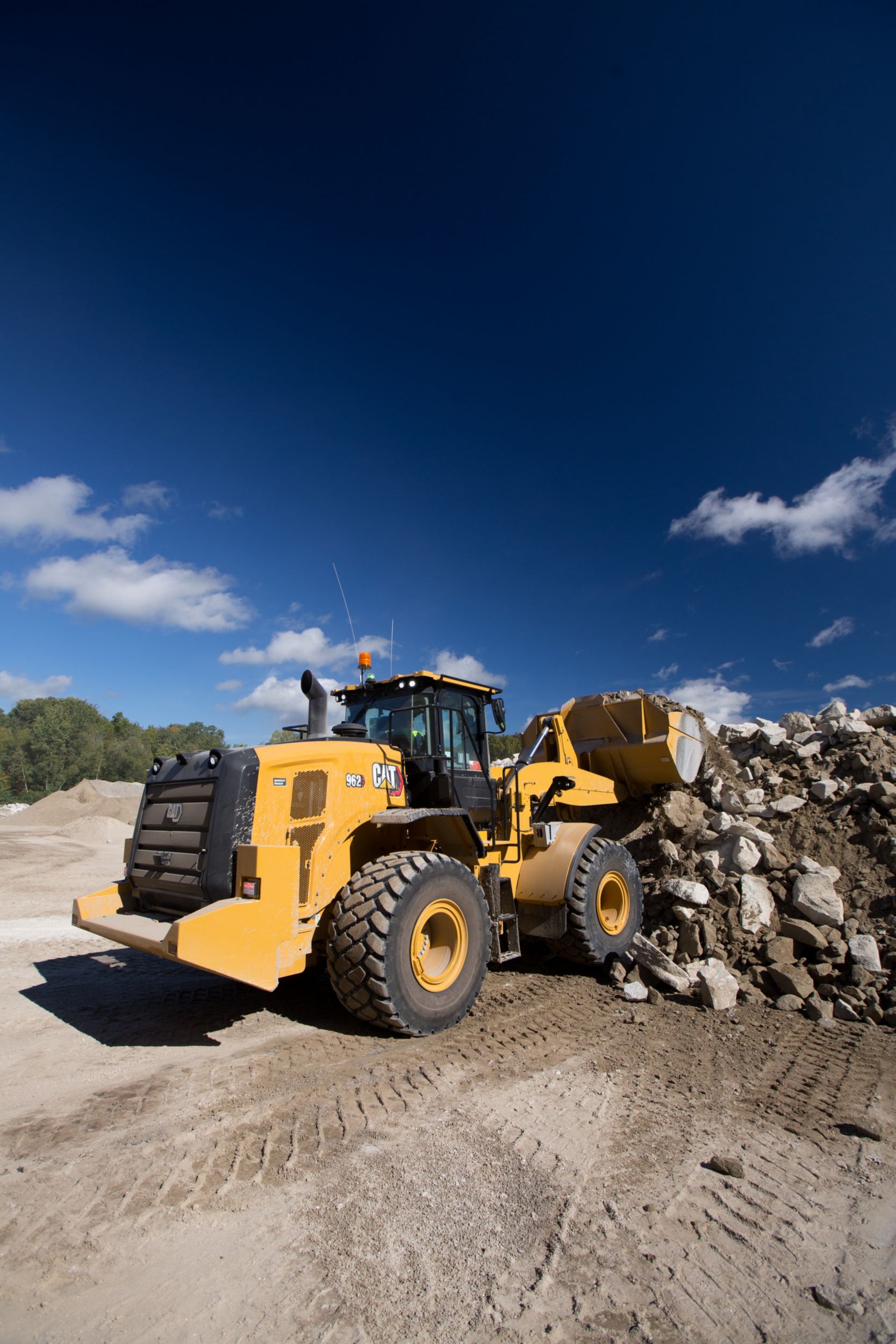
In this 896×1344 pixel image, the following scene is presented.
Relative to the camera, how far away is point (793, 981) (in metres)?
5.68

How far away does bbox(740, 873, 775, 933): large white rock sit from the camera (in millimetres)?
6492

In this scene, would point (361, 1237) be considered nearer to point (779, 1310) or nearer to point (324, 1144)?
point (324, 1144)

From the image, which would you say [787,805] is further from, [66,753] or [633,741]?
[66,753]

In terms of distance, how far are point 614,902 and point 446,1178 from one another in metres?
4.58

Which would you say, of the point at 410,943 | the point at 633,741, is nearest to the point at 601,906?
the point at 633,741

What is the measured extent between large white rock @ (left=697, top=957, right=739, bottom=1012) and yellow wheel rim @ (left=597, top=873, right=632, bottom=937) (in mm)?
1315

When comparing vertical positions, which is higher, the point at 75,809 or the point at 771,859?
the point at 75,809

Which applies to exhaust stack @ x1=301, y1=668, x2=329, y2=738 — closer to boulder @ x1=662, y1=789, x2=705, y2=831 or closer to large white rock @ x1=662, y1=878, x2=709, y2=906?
large white rock @ x1=662, y1=878, x2=709, y2=906

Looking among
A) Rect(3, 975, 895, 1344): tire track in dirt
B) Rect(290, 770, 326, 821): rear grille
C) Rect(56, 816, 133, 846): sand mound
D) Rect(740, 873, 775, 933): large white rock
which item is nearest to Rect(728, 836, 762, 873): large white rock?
Rect(740, 873, 775, 933): large white rock

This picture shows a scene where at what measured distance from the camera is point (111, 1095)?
13.0ft

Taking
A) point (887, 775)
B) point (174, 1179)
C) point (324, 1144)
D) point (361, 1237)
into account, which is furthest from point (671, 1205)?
point (887, 775)

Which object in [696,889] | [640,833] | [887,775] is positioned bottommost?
[696,889]

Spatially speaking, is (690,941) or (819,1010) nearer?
(819,1010)

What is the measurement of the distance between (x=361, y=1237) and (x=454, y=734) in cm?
414
